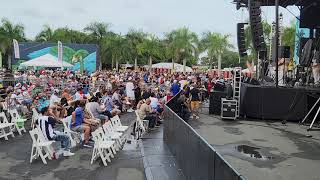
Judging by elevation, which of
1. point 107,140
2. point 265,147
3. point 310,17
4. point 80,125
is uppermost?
point 310,17

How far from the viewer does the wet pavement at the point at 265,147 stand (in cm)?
829

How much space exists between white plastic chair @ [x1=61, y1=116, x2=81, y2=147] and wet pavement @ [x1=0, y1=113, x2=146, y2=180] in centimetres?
48

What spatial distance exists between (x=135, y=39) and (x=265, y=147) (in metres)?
62.0

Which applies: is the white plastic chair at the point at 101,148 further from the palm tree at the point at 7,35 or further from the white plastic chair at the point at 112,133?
the palm tree at the point at 7,35

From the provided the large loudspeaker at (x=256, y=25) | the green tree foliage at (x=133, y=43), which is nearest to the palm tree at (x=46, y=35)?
the green tree foliage at (x=133, y=43)

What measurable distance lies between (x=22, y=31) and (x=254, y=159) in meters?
60.1

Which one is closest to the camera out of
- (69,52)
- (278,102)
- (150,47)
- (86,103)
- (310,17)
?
(86,103)

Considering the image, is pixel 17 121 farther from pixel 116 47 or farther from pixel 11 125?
pixel 116 47

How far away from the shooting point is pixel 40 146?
10383 millimetres

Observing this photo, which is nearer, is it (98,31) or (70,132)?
(70,132)

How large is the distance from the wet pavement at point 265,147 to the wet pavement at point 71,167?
7.19 ft

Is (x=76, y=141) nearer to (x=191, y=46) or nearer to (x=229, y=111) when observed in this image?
(x=229, y=111)

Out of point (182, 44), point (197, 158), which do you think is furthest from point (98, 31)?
point (197, 158)

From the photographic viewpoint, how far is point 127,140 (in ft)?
45.6
